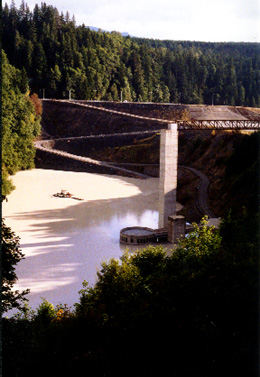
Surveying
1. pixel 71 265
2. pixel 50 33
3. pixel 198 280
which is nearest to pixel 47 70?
pixel 50 33

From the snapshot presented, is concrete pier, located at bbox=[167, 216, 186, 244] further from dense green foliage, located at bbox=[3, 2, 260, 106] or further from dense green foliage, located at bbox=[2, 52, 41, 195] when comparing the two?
dense green foliage, located at bbox=[3, 2, 260, 106]

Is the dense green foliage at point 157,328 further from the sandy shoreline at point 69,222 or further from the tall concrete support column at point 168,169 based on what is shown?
the tall concrete support column at point 168,169

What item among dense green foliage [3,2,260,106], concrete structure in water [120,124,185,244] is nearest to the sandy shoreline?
concrete structure in water [120,124,185,244]

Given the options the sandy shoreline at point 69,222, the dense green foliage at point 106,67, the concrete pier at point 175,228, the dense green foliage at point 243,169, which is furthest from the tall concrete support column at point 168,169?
the dense green foliage at point 106,67

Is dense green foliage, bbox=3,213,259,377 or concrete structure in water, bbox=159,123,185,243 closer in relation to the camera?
dense green foliage, bbox=3,213,259,377

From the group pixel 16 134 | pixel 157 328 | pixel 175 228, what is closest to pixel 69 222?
pixel 175 228

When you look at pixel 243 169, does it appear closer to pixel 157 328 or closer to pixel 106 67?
pixel 157 328
